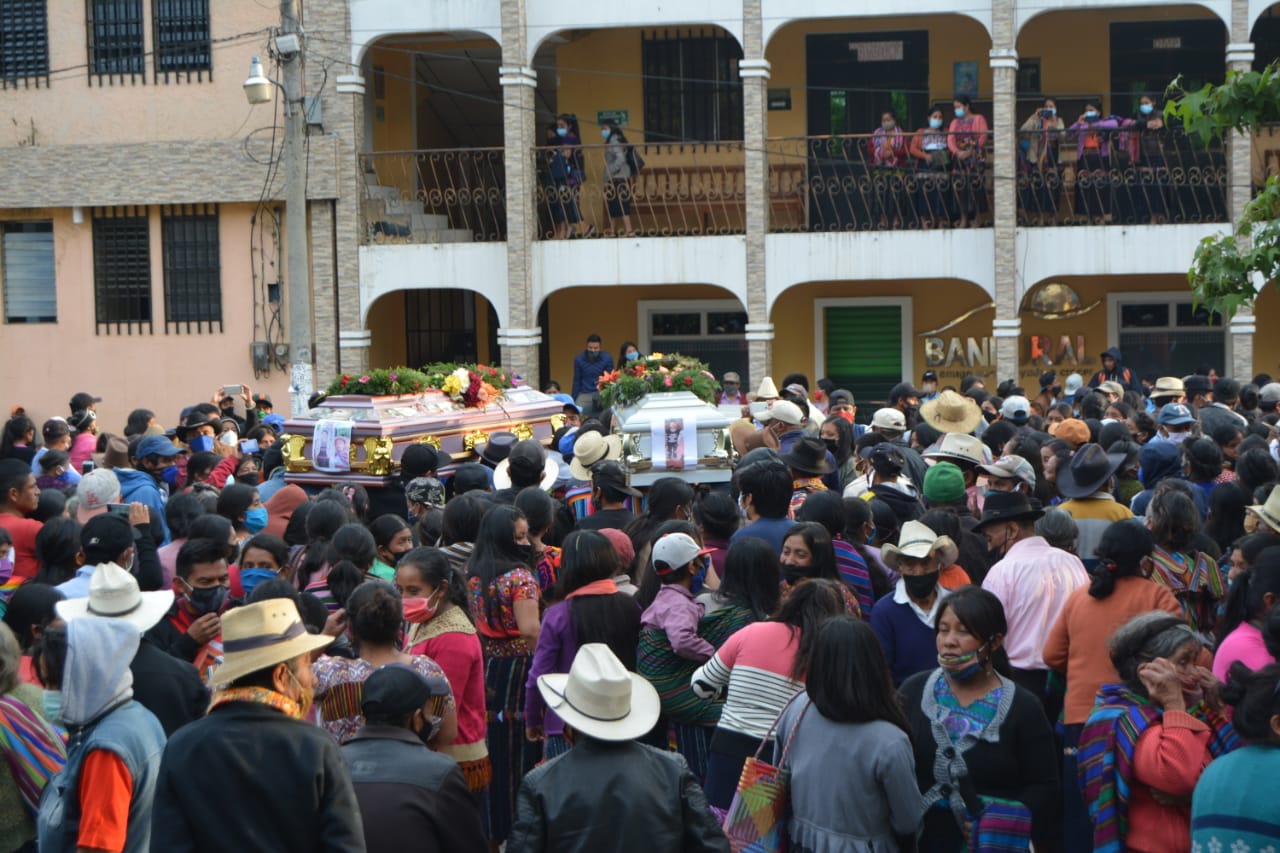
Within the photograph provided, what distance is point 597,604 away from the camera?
6.62 m

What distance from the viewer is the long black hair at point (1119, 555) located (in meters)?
6.22

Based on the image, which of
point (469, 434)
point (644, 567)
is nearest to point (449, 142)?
point (469, 434)

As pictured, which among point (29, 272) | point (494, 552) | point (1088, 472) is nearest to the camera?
point (494, 552)

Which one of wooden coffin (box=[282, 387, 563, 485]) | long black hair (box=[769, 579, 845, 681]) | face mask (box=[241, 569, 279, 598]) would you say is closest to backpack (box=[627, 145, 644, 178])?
wooden coffin (box=[282, 387, 563, 485])

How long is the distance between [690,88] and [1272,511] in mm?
17291

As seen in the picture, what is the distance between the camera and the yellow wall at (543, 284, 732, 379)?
79.0 ft

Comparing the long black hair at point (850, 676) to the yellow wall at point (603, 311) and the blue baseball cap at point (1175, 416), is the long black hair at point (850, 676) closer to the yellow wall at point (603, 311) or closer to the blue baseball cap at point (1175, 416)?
the blue baseball cap at point (1175, 416)

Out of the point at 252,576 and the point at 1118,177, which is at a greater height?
the point at 1118,177

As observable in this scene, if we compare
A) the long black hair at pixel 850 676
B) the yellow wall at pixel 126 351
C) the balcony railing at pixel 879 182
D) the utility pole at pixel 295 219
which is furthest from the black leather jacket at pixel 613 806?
the yellow wall at pixel 126 351

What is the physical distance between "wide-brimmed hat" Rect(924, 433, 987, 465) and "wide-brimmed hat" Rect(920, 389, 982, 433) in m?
2.05

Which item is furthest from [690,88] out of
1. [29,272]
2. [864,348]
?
[29,272]

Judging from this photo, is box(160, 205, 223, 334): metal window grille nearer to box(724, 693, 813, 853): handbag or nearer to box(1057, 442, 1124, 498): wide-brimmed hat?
box(1057, 442, 1124, 498): wide-brimmed hat

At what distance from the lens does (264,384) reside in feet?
72.4

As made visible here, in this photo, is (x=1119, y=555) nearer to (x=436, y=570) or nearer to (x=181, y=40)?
(x=436, y=570)
